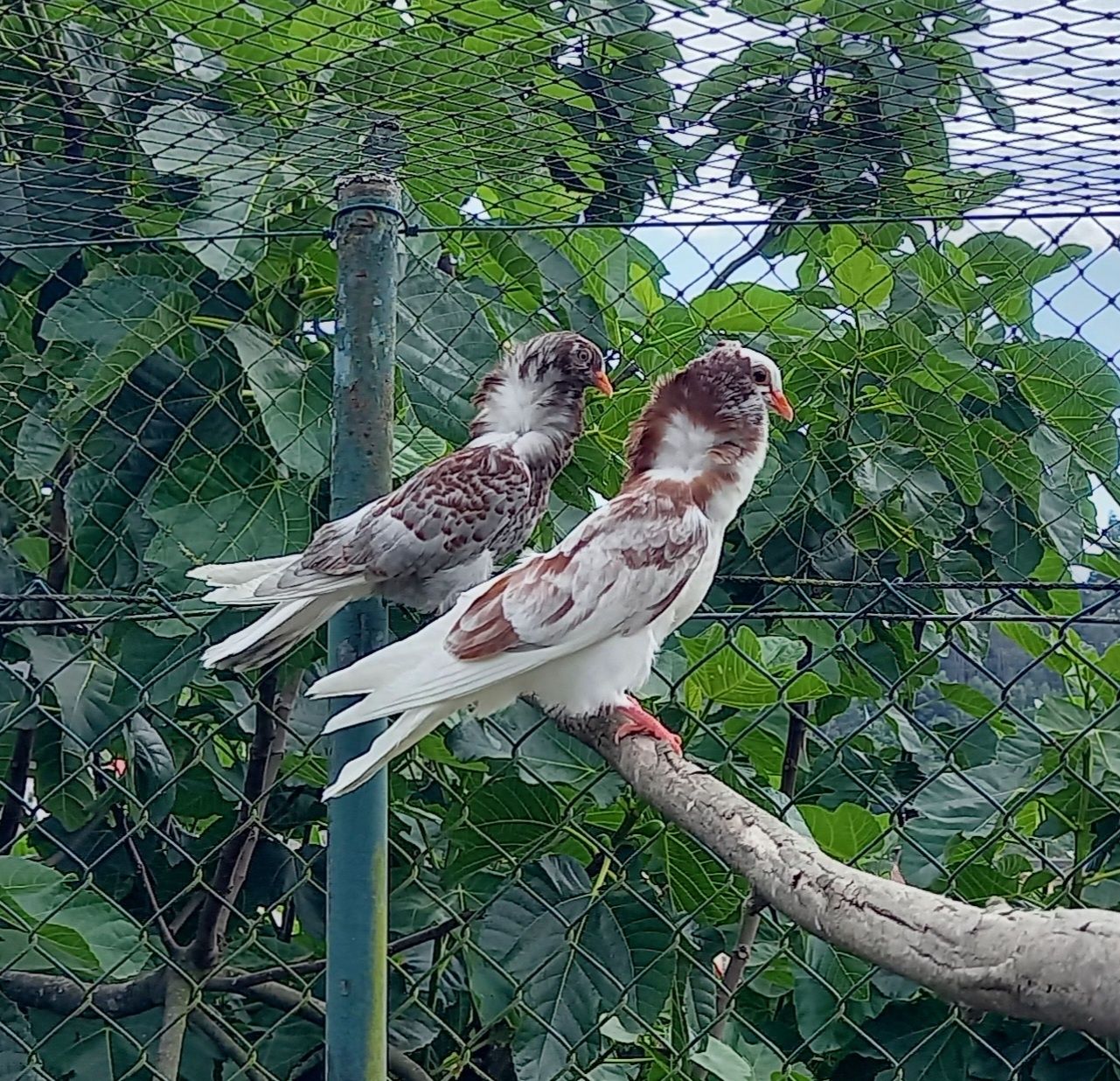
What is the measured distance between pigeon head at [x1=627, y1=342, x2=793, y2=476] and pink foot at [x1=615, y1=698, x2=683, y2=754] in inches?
11.1

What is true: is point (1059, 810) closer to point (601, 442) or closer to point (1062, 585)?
point (1062, 585)

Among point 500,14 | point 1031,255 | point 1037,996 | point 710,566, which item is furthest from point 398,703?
point 1031,255

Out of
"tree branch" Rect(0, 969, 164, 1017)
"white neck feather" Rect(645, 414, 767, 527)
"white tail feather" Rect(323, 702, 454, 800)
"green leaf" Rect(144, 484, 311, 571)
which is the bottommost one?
"tree branch" Rect(0, 969, 164, 1017)

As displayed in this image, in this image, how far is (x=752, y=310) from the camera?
158cm

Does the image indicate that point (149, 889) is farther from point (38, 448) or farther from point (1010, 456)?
point (1010, 456)

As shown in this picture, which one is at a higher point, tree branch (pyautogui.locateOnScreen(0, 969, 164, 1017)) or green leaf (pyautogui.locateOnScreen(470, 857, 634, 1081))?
green leaf (pyautogui.locateOnScreen(470, 857, 634, 1081))

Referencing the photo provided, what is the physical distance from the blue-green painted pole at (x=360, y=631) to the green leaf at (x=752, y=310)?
1.76ft

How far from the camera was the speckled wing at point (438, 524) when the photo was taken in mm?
1229

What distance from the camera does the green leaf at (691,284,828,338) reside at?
1587mm

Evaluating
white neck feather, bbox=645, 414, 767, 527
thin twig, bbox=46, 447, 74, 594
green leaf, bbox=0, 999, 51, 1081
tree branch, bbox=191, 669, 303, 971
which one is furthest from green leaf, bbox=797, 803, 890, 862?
thin twig, bbox=46, 447, 74, 594

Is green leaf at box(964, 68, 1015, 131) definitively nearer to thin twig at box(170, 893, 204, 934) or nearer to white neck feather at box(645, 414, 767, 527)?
white neck feather at box(645, 414, 767, 527)

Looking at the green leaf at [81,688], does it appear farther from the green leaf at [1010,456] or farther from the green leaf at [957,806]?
the green leaf at [1010,456]

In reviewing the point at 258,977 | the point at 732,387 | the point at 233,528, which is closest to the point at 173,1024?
the point at 258,977

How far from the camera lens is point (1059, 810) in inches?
47.7
